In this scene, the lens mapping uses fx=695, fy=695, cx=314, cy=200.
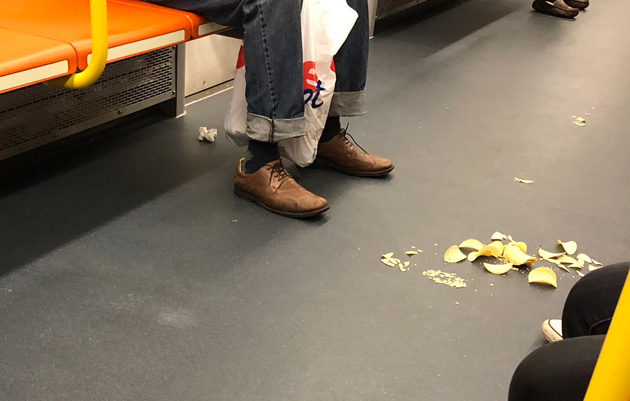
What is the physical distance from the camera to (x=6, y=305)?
4.78 feet

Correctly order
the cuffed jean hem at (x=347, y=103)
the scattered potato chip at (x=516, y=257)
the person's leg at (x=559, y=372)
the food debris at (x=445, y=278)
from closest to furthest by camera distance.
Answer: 1. the person's leg at (x=559, y=372)
2. the food debris at (x=445, y=278)
3. the scattered potato chip at (x=516, y=257)
4. the cuffed jean hem at (x=347, y=103)

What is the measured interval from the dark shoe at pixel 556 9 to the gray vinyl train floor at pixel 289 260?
234cm

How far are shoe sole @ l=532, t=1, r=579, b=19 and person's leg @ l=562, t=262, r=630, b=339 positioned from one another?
428cm

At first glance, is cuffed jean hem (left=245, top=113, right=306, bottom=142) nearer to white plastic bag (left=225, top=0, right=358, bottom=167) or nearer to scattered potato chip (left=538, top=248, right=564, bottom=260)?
white plastic bag (left=225, top=0, right=358, bottom=167)

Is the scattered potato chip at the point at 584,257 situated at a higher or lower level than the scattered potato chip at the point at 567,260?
lower

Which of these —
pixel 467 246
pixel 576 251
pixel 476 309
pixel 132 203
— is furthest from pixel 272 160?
pixel 576 251

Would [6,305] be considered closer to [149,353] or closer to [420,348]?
[149,353]

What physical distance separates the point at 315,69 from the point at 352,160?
37cm

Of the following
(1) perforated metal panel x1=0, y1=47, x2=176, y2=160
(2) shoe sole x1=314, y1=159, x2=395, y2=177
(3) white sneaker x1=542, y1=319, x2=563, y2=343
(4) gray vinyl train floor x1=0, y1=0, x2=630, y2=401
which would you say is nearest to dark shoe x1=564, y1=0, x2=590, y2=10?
(4) gray vinyl train floor x1=0, y1=0, x2=630, y2=401

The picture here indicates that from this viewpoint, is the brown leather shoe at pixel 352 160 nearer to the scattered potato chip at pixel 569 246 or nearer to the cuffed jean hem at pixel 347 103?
the cuffed jean hem at pixel 347 103

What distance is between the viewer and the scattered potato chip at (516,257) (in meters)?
1.83

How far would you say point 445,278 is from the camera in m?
1.74

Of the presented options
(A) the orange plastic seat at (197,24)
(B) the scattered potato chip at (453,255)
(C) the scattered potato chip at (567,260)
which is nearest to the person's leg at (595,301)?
(B) the scattered potato chip at (453,255)

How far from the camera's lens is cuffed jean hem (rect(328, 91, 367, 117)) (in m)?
2.09
